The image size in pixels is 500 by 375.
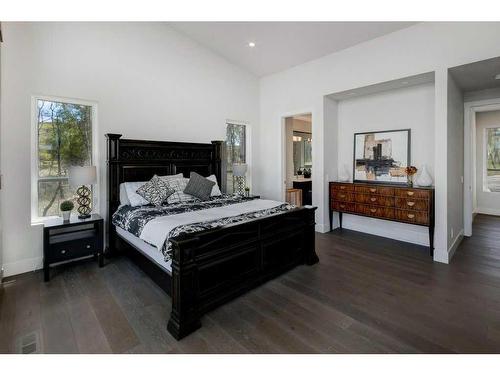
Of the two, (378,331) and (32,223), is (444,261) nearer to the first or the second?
(378,331)

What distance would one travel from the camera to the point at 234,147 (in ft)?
19.0

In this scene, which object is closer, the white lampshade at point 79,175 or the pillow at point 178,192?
the white lampshade at point 79,175

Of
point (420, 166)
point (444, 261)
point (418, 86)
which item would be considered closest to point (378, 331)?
point (444, 261)

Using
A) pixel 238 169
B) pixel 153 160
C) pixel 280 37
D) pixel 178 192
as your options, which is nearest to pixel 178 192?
pixel 178 192

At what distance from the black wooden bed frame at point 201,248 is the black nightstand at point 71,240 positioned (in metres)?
0.36

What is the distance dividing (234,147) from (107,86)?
2689 millimetres

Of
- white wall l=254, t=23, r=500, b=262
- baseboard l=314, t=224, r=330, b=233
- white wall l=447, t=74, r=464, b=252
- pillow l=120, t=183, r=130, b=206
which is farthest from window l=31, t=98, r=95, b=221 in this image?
white wall l=447, t=74, r=464, b=252

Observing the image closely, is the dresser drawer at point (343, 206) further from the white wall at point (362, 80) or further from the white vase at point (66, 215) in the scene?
the white vase at point (66, 215)

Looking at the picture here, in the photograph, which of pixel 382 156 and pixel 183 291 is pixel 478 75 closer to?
pixel 382 156

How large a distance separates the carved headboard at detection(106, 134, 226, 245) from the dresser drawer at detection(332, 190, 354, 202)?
2.13 m

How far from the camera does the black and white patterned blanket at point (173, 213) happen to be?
2334mm

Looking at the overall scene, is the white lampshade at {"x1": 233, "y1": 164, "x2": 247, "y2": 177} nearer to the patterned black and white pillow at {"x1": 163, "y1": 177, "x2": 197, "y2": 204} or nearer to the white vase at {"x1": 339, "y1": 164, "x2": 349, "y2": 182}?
the patterned black and white pillow at {"x1": 163, "y1": 177, "x2": 197, "y2": 204}

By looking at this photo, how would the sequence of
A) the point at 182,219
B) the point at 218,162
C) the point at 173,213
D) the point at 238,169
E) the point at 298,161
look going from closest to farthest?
the point at 182,219 → the point at 173,213 → the point at 218,162 → the point at 238,169 → the point at 298,161

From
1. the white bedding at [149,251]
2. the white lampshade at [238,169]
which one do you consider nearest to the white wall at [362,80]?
the white lampshade at [238,169]
